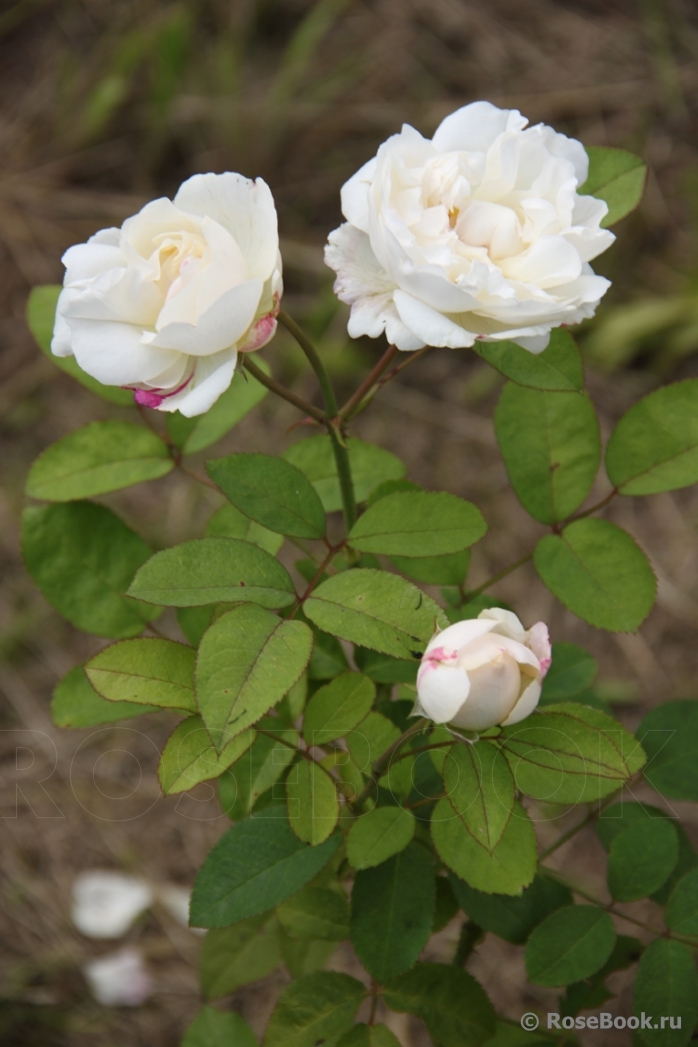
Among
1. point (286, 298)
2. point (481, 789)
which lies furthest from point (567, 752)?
point (286, 298)

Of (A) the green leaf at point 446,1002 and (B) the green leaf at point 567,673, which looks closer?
(A) the green leaf at point 446,1002

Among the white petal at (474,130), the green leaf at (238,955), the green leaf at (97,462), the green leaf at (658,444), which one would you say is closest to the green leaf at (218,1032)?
the green leaf at (238,955)

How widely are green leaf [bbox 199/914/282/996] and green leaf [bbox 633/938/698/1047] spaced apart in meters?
0.46

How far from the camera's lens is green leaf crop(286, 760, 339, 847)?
0.78 metres

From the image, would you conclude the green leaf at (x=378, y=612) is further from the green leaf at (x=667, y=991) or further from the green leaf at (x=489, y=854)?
the green leaf at (x=667, y=991)

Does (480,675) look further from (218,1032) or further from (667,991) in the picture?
(218,1032)

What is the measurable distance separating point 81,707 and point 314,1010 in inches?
15.0

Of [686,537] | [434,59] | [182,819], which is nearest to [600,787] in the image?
[182,819]

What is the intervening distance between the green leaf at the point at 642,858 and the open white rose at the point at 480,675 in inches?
12.8

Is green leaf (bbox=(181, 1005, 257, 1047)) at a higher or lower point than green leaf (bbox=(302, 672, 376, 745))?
lower

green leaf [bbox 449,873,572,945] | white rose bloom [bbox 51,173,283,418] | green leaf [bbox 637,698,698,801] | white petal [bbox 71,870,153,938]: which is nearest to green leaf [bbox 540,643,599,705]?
green leaf [bbox 637,698,698,801]

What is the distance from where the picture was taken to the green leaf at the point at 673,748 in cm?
97

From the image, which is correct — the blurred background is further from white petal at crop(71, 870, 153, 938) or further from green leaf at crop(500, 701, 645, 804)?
green leaf at crop(500, 701, 645, 804)

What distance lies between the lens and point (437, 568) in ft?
3.20
